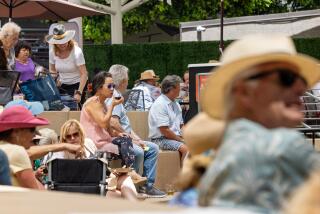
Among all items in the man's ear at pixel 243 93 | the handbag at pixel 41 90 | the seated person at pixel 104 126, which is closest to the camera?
the man's ear at pixel 243 93

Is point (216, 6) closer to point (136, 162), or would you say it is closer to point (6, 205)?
point (136, 162)

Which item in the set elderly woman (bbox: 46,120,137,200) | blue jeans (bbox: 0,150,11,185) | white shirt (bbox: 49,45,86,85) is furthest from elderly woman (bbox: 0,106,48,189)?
white shirt (bbox: 49,45,86,85)

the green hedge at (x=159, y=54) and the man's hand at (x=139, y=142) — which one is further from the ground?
the green hedge at (x=159, y=54)

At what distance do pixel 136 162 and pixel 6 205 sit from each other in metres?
9.15

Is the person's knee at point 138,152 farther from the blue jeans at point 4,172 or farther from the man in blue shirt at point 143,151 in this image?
the blue jeans at point 4,172

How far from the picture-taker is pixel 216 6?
1462 inches

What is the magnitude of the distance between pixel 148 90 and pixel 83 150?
5742 mm

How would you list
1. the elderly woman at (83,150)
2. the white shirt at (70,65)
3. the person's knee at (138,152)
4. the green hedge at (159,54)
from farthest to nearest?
the green hedge at (159,54) < the white shirt at (70,65) < the person's knee at (138,152) < the elderly woman at (83,150)

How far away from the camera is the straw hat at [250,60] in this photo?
3.96m

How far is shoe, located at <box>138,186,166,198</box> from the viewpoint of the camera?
1319cm

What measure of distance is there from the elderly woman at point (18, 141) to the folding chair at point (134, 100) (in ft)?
24.2

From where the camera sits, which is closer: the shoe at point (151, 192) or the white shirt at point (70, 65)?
the shoe at point (151, 192)

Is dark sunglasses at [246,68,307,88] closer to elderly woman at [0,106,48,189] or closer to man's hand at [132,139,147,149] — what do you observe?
elderly woman at [0,106,48,189]

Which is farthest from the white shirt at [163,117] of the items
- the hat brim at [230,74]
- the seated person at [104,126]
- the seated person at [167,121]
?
the hat brim at [230,74]
